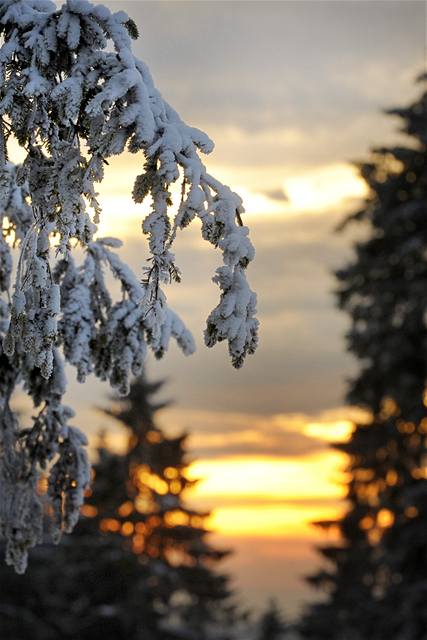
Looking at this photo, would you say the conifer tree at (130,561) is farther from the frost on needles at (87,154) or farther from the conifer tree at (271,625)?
the frost on needles at (87,154)

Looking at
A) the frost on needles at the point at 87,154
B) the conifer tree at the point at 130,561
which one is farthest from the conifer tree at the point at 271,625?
the frost on needles at the point at 87,154

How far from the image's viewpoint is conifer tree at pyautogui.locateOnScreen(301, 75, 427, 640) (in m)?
20.6

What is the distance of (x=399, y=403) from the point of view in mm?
21438

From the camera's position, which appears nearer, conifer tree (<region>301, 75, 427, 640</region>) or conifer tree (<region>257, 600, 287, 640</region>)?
conifer tree (<region>301, 75, 427, 640</region>)

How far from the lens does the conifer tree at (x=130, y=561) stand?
23953mm

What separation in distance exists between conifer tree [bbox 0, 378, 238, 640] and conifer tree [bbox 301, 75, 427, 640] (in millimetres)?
5189

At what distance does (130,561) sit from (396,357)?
818 cm

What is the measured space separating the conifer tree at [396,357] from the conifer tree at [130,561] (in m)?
5.19

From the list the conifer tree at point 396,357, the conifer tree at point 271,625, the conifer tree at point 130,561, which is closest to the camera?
the conifer tree at point 396,357

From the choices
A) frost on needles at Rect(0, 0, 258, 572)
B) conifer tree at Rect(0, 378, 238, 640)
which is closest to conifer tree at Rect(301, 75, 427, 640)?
conifer tree at Rect(0, 378, 238, 640)

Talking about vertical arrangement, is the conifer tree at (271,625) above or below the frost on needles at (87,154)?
above

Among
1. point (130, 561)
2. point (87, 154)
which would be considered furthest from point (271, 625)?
point (87, 154)

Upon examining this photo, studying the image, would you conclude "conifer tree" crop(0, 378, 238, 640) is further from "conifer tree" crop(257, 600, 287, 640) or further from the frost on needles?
the frost on needles

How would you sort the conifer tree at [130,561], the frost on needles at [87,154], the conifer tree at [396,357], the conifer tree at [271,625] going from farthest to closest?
1. the conifer tree at [271,625]
2. the conifer tree at [130,561]
3. the conifer tree at [396,357]
4. the frost on needles at [87,154]
